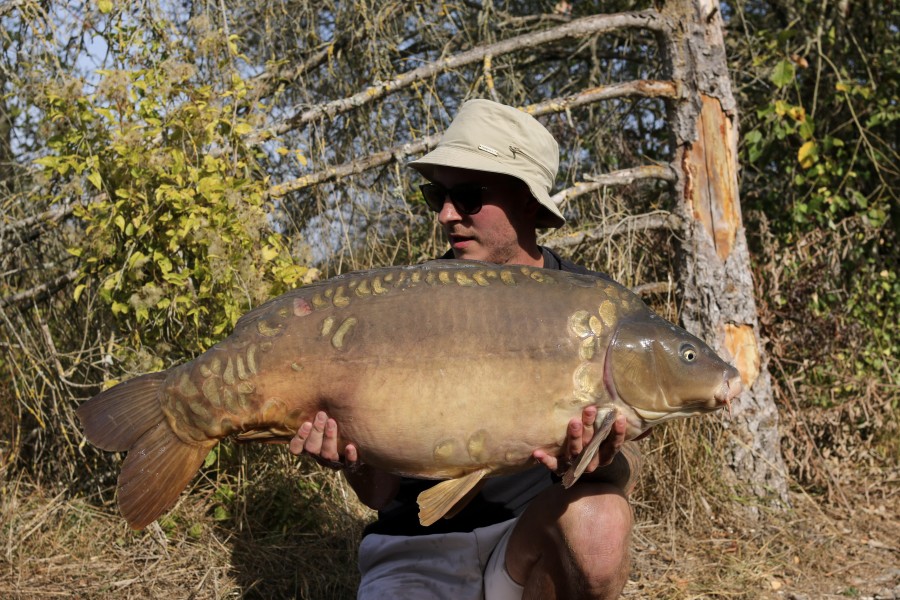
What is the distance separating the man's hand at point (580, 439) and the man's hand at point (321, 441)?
17.1 inches

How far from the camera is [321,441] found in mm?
2053


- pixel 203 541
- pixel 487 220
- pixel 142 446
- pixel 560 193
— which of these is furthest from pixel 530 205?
pixel 203 541

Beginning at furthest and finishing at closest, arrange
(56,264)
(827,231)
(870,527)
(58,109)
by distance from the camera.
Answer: (827,231) → (870,527) → (56,264) → (58,109)

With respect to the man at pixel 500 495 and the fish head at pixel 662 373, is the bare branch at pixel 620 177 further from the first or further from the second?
the fish head at pixel 662 373

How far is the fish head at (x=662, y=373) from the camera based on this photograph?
76.3 inches

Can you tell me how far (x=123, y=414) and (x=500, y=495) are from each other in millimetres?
1060

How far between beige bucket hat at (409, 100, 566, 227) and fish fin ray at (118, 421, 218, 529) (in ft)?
3.52

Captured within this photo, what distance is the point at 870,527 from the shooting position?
4219mm

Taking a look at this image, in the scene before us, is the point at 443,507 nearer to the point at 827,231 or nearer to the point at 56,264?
the point at 56,264

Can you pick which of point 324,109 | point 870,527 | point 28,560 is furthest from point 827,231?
point 28,560

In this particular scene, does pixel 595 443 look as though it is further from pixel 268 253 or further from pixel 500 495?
pixel 268 253

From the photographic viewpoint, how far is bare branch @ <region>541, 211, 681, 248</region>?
4.18 metres

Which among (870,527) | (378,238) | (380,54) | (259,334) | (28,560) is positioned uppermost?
(380,54)

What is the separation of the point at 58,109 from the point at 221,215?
686 mm
